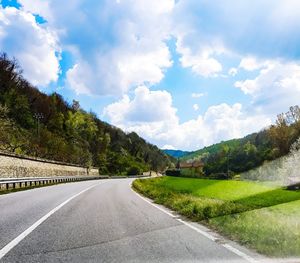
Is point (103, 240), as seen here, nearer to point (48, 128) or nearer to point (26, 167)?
point (26, 167)

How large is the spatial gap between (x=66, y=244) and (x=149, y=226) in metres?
3.20

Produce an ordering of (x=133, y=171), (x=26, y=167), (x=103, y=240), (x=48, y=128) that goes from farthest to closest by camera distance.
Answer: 1. (x=133, y=171)
2. (x=48, y=128)
3. (x=26, y=167)
4. (x=103, y=240)

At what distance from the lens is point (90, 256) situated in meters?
7.30

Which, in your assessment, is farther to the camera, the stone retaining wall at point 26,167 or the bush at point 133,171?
the bush at point 133,171

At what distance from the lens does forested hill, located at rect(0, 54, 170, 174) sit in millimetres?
72750

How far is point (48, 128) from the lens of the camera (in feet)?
422

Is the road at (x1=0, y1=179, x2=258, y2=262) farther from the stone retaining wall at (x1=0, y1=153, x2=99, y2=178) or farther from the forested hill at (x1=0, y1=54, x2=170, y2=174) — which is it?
the forested hill at (x1=0, y1=54, x2=170, y2=174)

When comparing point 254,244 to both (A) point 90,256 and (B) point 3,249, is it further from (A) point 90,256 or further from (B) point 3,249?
(B) point 3,249

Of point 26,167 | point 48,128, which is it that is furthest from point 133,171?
point 26,167

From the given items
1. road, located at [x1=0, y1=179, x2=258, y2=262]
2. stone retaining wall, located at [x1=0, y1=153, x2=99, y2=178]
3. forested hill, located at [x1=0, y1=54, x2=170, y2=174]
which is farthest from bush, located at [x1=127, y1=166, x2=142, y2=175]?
road, located at [x1=0, y1=179, x2=258, y2=262]

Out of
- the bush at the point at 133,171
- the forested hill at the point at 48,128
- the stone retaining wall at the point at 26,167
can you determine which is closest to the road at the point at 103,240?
the stone retaining wall at the point at 26,167

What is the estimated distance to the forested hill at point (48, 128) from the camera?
7275 centimetres

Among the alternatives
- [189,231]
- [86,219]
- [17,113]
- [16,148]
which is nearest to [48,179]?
[16,148]

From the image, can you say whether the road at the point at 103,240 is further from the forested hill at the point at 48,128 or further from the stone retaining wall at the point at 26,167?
the forested hill at the point at 48,128
